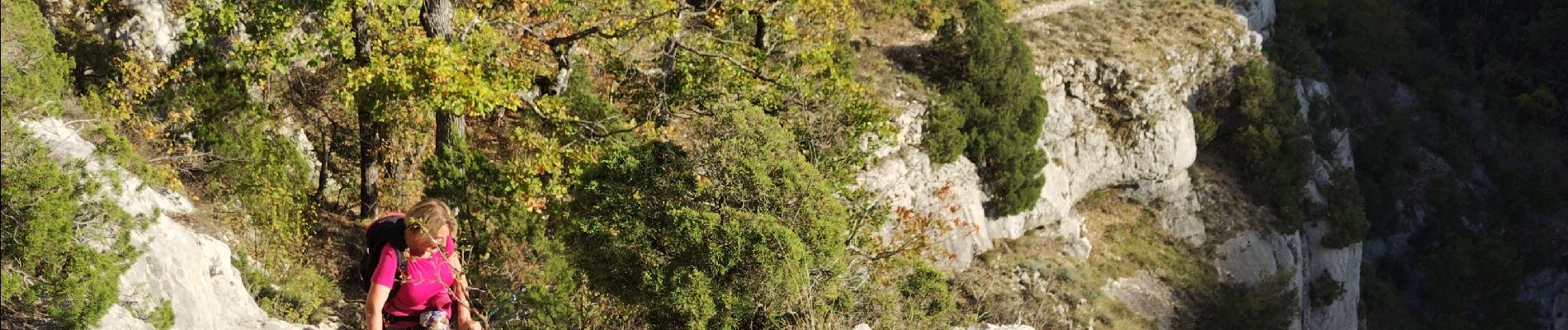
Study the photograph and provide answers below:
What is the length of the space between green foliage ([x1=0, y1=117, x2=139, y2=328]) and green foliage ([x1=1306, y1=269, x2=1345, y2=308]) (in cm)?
2722

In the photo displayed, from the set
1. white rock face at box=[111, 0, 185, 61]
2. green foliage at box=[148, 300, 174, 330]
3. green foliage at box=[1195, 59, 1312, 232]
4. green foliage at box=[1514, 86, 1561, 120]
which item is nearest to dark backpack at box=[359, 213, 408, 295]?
green foliage at box=[148, 300, 174, 330]

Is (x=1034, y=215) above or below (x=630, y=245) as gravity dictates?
below

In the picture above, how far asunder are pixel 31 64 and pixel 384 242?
5.00 metres

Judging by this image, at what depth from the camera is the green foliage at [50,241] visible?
6086 mm

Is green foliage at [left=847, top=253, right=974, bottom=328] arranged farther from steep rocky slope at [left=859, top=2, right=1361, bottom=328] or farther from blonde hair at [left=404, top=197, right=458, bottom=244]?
steep rocky slope at [left=859, top=2, right=1361, bottom=328]

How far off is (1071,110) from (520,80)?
15.9 m

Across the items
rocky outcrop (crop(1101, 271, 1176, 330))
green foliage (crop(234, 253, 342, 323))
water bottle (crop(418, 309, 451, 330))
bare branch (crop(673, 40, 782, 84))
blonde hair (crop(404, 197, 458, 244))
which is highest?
blonde hair (crop(404, 197, 458, 244))

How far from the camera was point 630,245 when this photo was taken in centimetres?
780

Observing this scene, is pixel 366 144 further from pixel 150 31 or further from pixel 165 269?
pixel 165 269

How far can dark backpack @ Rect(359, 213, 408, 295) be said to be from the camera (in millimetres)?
5133

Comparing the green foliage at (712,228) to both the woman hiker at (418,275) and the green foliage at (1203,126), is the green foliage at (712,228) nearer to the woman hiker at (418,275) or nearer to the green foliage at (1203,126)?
the woman hiker at (418,275)

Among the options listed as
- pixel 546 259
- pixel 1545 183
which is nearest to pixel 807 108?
pixel 546 259

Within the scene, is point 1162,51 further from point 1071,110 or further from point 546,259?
point 546,259

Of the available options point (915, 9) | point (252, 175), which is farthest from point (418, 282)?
point (915, 9)
